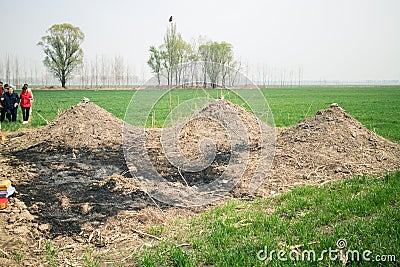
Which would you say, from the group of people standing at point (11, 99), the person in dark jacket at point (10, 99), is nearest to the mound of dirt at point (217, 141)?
the group of people standing at point (11, 99)

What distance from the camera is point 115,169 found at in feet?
23.7

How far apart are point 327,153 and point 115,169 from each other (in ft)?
15.5

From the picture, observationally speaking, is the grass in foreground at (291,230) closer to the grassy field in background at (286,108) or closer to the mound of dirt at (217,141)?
the mound of dirt at (217,141)

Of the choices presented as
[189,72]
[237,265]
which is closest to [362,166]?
[189,72]

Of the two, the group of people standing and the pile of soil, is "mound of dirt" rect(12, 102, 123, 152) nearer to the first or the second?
the pile of soil

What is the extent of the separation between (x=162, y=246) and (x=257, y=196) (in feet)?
7.54

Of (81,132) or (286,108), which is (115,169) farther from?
(286,108)

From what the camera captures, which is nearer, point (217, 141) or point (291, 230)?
point (291, 230)

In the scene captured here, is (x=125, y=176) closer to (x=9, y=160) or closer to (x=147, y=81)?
(x=147, y=81)

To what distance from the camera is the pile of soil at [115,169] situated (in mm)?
4316

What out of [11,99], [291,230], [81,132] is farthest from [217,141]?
[11,99]

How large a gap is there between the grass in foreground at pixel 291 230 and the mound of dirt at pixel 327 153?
0.92 m

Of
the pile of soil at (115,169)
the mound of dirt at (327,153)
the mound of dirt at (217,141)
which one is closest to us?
the pile of soil at (115,169)

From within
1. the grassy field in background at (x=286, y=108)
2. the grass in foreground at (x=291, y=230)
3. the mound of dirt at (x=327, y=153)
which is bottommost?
the grass in foreground at (x=291, y=230)
